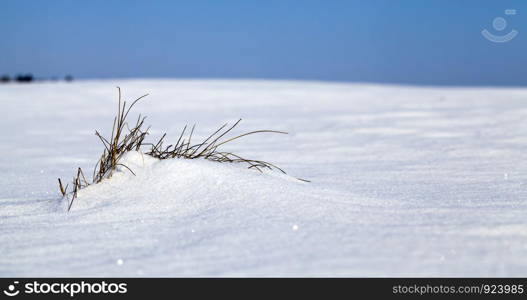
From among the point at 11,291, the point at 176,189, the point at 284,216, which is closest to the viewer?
the point at 11,291

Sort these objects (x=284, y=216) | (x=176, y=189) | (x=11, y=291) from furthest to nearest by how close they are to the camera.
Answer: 1. (x=176, y=189)
2. (x=284, y=216)
3. (x=11, y=291)

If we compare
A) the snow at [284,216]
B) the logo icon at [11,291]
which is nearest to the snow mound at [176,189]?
the snow at [284,216]

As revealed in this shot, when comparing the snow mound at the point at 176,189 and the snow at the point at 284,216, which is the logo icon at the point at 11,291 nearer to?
the snow at the point at 284,216

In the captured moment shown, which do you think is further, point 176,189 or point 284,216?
point 176,189

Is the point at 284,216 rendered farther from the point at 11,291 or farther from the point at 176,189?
the point at 11,291

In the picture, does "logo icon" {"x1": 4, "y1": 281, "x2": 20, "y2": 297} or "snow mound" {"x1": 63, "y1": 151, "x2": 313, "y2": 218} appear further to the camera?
"snow mound" {"x1": 63, "y1": 151, "x2": 313, "y2": 218}

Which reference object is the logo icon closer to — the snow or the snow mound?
the snow

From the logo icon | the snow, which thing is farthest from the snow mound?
the logo icon

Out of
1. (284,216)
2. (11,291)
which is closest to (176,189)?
(284,216)

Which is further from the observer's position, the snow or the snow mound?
the snow mound

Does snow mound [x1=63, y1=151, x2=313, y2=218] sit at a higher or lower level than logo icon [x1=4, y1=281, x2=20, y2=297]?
higher

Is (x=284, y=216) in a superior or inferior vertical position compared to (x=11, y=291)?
superior

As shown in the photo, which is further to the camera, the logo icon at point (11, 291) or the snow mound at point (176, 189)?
the snow mound at point (176, 189)

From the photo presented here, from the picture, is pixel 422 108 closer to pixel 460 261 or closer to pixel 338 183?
pixel 338 183
